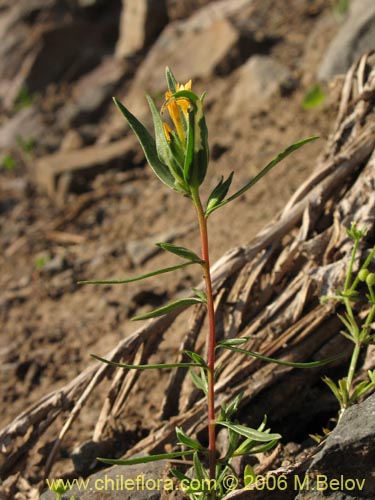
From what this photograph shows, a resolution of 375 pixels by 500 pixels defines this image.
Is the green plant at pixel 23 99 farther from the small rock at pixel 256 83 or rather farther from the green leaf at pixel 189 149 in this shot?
the green leaf at pixel 189 149

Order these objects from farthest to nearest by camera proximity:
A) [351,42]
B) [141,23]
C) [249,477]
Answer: [141,23], [351,42], [249,477]

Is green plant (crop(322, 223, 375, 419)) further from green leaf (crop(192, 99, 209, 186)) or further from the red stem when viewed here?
green leaf (crop(192, 99, 209, 186))

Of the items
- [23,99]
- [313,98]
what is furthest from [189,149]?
[23,99]

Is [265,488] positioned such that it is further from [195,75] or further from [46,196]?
[195,75]

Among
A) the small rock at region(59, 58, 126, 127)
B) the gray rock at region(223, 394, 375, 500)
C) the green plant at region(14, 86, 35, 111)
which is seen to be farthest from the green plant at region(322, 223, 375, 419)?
the green plant at region(14, 86, 35, 111)

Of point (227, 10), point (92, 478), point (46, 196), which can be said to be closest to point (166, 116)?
point (46, 196)

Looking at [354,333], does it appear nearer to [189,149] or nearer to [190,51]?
[189,149]

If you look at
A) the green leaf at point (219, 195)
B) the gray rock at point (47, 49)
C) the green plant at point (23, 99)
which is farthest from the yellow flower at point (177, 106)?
the gray rock at point (47, 49)
